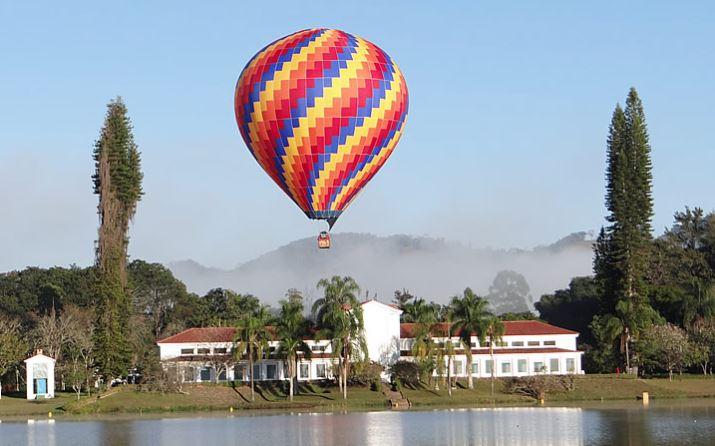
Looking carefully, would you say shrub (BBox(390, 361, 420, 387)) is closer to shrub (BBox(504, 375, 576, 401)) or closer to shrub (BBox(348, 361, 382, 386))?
shrub (BBox(348, 361, 382, 386))

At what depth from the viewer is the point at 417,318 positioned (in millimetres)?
79438

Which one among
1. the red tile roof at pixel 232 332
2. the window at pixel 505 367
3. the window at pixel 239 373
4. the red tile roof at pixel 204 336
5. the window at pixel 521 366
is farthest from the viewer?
the window at pixel 521 366

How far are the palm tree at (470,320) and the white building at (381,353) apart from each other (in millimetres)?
2894

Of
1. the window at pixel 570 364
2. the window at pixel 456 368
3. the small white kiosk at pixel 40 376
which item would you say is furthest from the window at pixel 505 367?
the small white kiosk at pixel 40 376

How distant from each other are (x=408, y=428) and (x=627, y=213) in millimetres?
40497

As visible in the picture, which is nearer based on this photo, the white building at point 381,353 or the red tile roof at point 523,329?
the white building at point 381,353

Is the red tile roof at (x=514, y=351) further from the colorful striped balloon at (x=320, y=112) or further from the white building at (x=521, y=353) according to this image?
the colorful striped balloon at (x=320, y=112)

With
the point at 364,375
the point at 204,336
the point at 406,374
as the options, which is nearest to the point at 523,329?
the point at 406,374

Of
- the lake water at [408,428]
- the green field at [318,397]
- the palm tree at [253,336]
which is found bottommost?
the lake water at [408,428]

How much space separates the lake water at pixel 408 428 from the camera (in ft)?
165

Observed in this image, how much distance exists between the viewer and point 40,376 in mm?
79250

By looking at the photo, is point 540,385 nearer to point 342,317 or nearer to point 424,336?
point 424,336

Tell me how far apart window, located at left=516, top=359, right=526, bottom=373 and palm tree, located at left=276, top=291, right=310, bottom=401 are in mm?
17329

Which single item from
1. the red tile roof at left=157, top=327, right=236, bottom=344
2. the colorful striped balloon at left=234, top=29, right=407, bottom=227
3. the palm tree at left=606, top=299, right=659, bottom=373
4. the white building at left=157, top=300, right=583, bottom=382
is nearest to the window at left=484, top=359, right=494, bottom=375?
the white building at left=157, top=300, right=583, bottom=382
